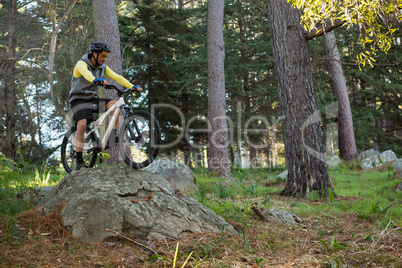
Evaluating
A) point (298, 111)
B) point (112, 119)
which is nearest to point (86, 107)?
point (112, 119)

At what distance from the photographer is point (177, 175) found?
818 cm

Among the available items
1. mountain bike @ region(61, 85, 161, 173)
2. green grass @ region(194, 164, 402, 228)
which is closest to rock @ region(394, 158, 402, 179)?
green grass @ region(194, 164, 402, 228)

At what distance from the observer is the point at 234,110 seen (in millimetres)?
17844

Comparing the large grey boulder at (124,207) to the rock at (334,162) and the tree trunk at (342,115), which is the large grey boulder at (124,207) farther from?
the tree trunk at (342,115)

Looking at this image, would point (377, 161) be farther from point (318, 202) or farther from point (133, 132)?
point (133, 132)

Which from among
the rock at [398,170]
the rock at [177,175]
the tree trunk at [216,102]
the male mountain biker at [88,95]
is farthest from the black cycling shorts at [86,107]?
the rock at [398,170]

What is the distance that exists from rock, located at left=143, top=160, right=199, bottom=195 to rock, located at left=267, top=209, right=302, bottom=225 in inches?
102

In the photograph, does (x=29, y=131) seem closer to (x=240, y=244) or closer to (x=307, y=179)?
(x=307, y=179)

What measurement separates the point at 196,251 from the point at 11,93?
1532cm

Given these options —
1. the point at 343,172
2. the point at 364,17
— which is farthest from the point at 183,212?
the point at 343,172

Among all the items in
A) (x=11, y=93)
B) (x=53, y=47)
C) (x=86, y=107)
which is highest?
(x=53, y=47)

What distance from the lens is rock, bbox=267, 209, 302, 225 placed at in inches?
204

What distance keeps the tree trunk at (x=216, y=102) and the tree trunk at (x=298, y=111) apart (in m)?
4.94

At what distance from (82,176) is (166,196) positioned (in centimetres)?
119
